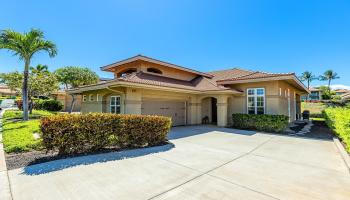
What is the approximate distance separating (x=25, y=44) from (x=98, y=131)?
42.7 ft

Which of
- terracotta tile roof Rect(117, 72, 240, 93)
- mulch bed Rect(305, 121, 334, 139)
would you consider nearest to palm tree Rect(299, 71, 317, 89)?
mulch bed Rect(305, 121, 334, 139)

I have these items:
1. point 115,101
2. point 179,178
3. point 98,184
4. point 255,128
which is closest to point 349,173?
point 179,178

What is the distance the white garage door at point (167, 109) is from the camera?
12781 millimetres

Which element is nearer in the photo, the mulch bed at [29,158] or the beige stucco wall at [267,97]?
the mulch bed at [29,158]

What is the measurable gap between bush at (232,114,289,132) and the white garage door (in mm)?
4498

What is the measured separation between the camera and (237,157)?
20.3 ft

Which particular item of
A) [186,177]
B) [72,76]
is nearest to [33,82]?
[72,76]

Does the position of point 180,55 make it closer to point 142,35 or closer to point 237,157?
point 142,35

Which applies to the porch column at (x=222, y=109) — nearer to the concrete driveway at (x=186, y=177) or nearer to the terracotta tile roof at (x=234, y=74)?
the terracotta tile roof at (x=234, y=74)

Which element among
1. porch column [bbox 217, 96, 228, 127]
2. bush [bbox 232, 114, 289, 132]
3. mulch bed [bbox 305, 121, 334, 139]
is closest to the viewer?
mulch bed [bbox 305, 121, 334, 139]

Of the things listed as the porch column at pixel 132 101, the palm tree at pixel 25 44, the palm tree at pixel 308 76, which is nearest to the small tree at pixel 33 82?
the palm tree at pixel 25 44

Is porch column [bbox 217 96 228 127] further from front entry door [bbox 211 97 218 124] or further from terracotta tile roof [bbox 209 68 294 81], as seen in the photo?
front entry door [bbox 211 97 218 124]

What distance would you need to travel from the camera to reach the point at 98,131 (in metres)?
6.35

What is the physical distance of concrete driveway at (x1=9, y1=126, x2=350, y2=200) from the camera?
11.7 ft
